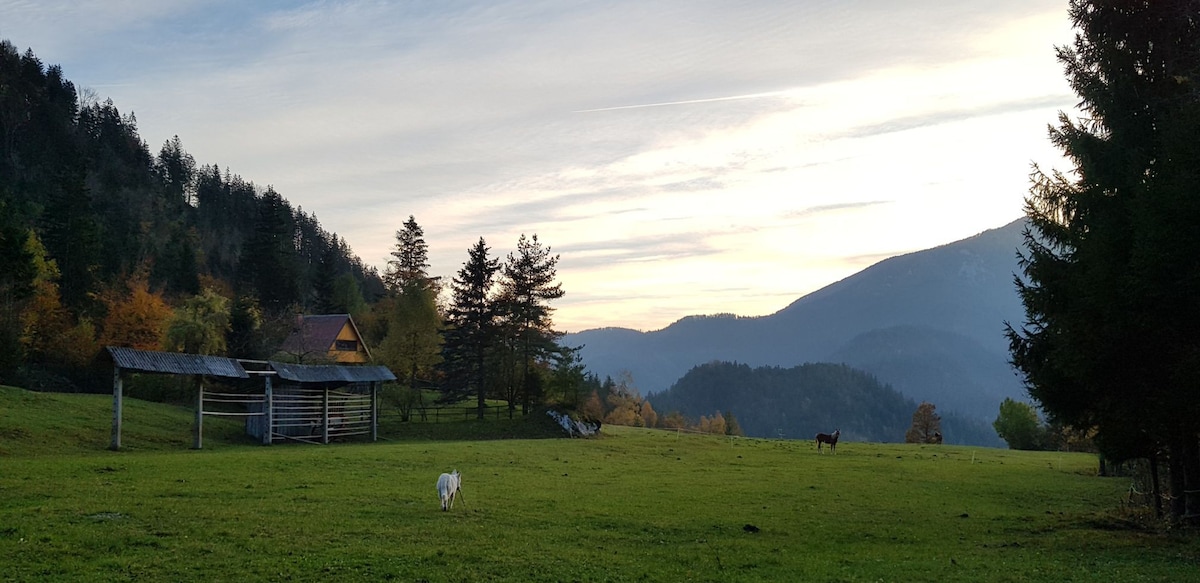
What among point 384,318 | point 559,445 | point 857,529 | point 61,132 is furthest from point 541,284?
point 61,132

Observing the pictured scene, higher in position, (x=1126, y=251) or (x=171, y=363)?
(x=1126, y=251)

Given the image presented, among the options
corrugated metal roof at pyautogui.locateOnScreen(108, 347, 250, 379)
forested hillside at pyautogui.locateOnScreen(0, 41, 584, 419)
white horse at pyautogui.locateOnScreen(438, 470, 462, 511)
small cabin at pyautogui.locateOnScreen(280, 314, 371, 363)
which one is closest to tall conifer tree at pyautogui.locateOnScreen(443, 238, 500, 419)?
forested hillside at pyautogui.locateOnScreen(0, 41, 584, 419)

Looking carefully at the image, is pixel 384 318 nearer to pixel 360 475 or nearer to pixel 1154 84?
pixel 360 475

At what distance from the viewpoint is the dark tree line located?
53.4 ft

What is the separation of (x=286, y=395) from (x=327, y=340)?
32227mm

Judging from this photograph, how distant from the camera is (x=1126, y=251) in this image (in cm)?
1766

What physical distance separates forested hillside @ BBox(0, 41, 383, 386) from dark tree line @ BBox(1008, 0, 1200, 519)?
5272 cm

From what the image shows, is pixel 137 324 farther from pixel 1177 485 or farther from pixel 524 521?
pixel 1177 485

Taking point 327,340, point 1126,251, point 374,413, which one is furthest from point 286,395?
point 1126,251

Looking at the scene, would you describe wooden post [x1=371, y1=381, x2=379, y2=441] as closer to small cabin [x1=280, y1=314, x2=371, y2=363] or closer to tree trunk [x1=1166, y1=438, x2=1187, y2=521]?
small cabin [x1=280, y1=314, x2=371, y2=363]

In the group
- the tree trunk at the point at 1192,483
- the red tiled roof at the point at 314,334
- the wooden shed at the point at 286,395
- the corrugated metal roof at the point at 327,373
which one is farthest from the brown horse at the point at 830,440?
the red tiled roof at the point at 314,334

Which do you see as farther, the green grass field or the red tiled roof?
the red tiled roof

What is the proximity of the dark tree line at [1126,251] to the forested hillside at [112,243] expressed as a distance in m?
52.7

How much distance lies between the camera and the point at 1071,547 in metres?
16.8
